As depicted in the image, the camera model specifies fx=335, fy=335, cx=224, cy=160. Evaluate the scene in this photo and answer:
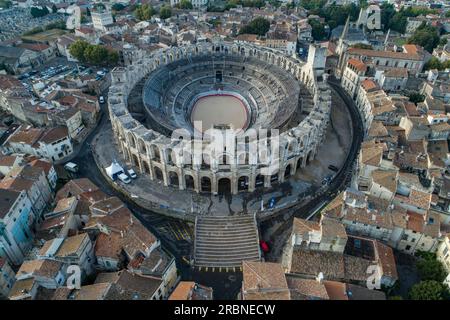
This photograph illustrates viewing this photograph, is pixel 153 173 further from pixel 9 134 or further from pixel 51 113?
pixel 9 134

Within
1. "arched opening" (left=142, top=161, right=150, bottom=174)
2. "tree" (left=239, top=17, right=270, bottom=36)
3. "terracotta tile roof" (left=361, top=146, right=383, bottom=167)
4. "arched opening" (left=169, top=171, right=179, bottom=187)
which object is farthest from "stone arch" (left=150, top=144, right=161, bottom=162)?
"tree" (left=239, top=17, right=270, bottom=36)

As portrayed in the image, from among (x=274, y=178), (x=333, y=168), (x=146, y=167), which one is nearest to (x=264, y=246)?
(x=274, y=178)

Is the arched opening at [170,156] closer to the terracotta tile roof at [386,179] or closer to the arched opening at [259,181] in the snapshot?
the arched opening at [259,181]

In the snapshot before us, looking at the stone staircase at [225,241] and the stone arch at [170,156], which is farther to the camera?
the stone arch at [170,156]

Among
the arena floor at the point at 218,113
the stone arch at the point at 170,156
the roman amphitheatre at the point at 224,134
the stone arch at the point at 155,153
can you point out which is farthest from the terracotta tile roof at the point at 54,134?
the arena floor at the point at 218,113

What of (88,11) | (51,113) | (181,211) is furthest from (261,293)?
(88,11)

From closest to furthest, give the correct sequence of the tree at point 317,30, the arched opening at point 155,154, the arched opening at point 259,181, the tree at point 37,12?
the arched opening at point 155,154 → the arched opening at point 259,181 → the tree at point 317,30 → the tree at point 37,12
